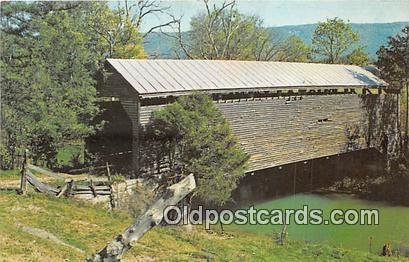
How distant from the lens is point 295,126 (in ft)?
24.5

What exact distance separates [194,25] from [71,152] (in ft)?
5.83

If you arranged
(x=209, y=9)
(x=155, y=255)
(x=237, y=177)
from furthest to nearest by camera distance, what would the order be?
(x=237, y=177) → (x=209, y=9) → (x=155, y=255)

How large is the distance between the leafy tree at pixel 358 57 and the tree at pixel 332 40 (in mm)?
106

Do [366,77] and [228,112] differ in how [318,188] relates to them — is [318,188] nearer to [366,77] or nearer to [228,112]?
[228,112]

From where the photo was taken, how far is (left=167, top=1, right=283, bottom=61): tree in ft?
17.8

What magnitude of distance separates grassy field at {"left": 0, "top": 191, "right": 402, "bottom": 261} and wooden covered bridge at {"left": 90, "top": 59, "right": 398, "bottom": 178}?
0.79 metres

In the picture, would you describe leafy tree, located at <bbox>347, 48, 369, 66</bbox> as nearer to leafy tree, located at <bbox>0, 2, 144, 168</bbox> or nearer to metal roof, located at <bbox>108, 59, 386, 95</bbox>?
metal roof, located at <bbox>108, 59, 386, 95</bbox>

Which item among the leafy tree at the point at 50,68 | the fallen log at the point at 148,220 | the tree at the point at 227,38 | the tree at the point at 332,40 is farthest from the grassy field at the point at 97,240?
the tree at the point at 332,40

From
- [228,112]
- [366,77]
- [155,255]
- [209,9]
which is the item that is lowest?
[155,255]

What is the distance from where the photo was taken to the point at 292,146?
7395 millimetres

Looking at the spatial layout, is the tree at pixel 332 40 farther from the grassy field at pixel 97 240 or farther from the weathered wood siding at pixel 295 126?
the grassy field at pixel 97 240

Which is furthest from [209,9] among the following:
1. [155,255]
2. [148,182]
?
[155,255]

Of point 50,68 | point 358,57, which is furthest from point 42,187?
point 358,57

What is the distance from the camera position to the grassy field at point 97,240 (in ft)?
13.7
